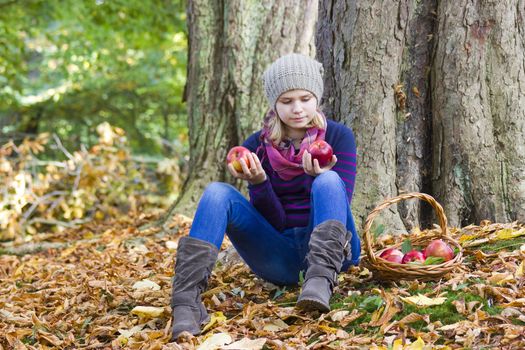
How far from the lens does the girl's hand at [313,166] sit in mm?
3424

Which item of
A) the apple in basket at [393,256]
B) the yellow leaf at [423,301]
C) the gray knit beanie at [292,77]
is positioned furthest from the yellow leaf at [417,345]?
the gray knit beanie at [292,77]

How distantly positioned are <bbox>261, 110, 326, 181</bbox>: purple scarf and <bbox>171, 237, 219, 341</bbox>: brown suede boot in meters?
0.64

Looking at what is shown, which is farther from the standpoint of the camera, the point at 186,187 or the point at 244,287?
the point at 186,187

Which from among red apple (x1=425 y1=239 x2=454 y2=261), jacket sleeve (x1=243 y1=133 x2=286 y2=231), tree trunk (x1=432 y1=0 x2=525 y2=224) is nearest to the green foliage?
tree trunk (x1=432 y1=0 x2=525 y2=224)

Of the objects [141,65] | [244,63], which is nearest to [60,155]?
[141,65]

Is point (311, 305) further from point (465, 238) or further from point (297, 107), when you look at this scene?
point (465, 238)

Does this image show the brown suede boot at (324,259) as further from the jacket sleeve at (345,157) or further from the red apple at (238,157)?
the red apple at (238,157)

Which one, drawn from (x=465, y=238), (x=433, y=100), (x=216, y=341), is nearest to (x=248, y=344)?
(x=216, y=341)

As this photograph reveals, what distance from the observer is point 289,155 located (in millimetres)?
3740

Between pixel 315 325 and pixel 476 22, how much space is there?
7.71 feet

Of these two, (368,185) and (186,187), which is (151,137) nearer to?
(186,187)

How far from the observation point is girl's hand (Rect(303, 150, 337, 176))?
342 cm

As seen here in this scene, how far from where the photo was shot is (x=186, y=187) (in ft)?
21.0

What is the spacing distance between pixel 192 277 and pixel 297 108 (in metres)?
1.08
